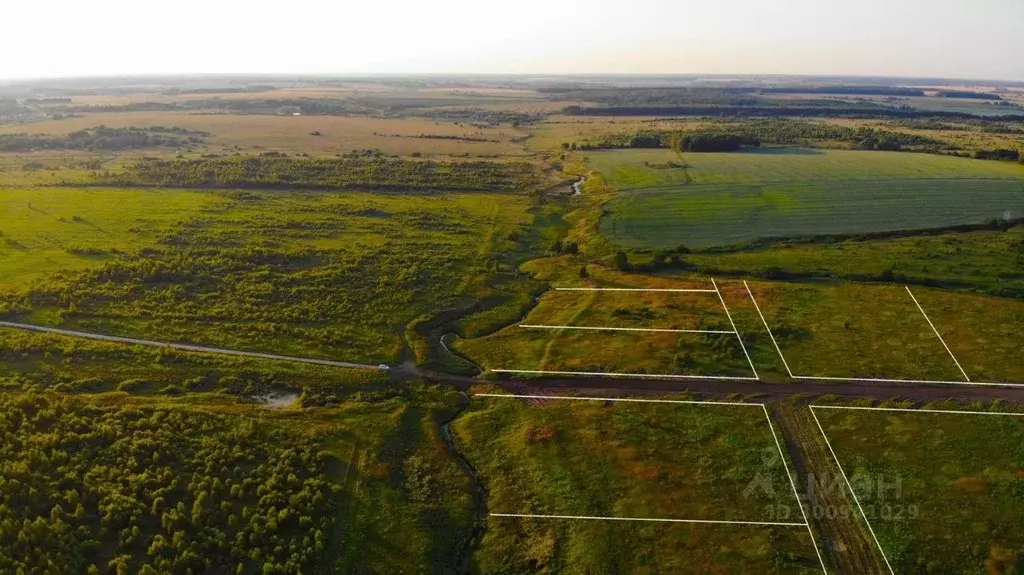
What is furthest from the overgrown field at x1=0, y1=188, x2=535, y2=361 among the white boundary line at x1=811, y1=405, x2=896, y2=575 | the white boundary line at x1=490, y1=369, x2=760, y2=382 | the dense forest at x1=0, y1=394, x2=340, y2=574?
the white boundary line at x1=811, y1=405, x2=896, y2=575

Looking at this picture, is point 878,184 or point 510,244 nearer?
point 510,244

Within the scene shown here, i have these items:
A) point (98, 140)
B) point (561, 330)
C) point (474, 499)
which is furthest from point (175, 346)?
point (98, 140)

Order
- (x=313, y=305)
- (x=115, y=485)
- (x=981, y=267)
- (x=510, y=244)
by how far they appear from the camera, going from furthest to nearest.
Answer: (x=510, y=244), (x=981, y=267), (x=313, y=305), (x=115, y=485)

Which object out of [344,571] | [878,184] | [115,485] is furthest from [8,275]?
[878,184]

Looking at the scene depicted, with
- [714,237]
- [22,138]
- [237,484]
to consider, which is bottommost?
[237,484]

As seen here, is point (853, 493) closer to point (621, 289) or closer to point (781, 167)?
point (621, 289)

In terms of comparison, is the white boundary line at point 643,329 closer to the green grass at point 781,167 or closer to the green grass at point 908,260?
the green grass at point 908,260

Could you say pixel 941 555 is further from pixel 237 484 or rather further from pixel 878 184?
pixel 878 184
